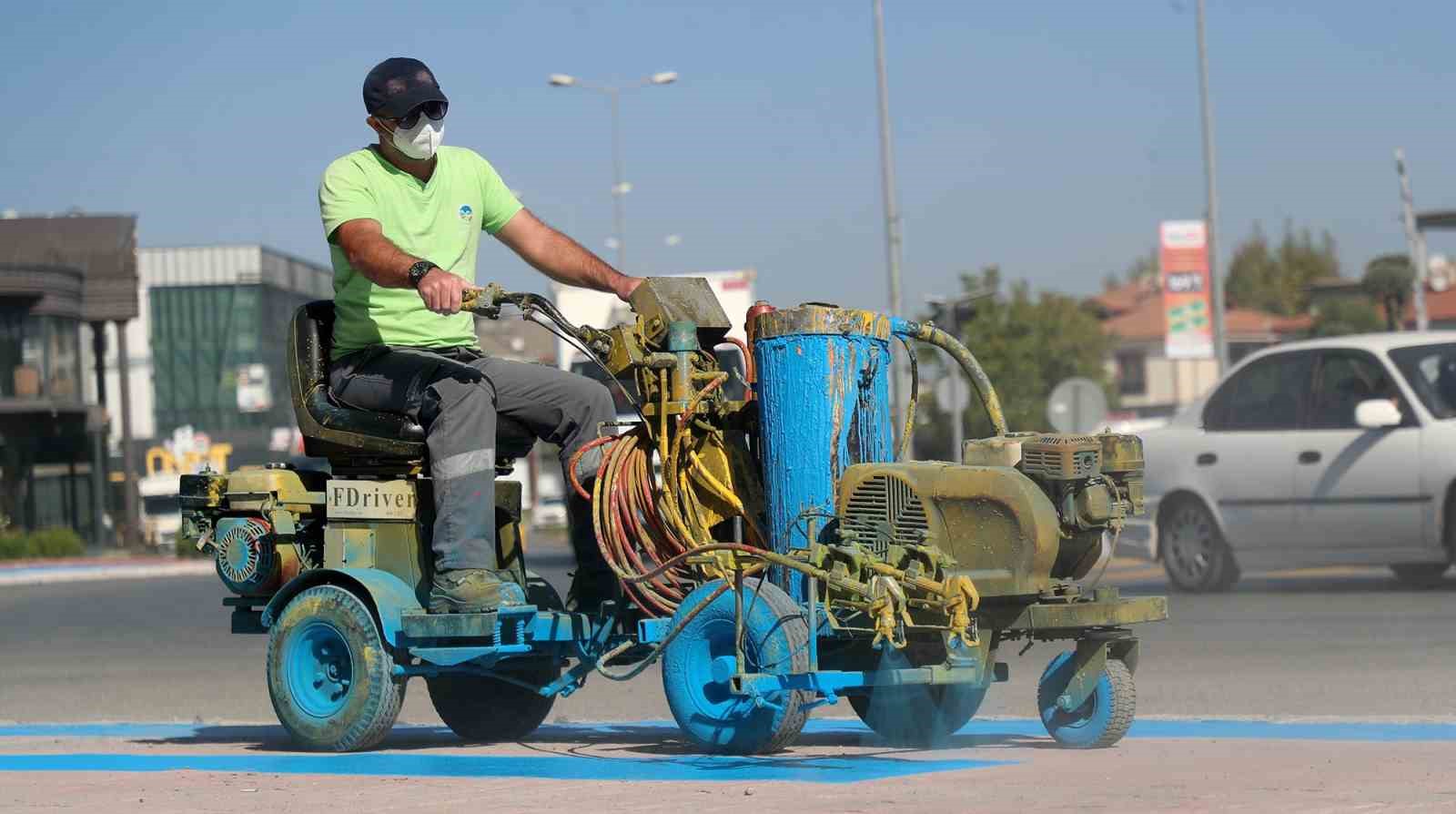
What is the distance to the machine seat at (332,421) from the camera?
7445 millimetres

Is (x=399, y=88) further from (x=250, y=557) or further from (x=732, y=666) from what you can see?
(x=732, y=666)

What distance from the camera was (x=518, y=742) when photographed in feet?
25.8

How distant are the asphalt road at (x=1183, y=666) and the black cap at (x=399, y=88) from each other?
3.00 metres

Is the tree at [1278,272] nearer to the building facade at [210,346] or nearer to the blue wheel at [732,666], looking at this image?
the building facade at [210,346]

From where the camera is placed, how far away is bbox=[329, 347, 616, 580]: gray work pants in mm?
7230

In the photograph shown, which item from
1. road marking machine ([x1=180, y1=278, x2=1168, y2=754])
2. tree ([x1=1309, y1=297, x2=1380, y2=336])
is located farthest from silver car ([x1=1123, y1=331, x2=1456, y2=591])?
tree ([x1=1309, y1=297, x2=1380, y2=336])

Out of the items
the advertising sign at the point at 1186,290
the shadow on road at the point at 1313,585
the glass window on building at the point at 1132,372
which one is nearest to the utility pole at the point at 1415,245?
the advertising sign at the point at 1186,290

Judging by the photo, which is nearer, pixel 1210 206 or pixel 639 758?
pixel 639 758

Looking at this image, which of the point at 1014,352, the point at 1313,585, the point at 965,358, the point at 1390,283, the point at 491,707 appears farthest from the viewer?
the point at 1014,352

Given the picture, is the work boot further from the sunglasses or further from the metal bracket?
the metal bracket

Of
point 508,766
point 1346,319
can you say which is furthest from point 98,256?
point 1346,319

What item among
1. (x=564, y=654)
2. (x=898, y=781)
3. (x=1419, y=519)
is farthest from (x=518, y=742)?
(x=1419, y=519)

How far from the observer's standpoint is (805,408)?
6945 millimetres

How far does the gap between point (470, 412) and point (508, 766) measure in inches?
47.4
